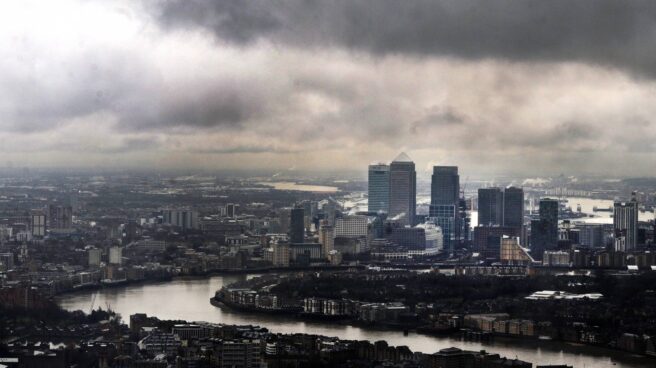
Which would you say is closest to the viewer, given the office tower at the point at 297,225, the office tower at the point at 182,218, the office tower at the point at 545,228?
the office tower at the point at 182,218

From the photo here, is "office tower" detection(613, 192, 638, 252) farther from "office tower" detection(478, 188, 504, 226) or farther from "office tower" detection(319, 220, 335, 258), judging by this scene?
"office tower" detection(319, 220, 335, 258)

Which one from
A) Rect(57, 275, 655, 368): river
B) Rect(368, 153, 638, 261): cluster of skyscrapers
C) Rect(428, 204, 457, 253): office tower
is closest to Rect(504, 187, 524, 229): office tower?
Rect(368, 153, 638, 261): cluster of skyscrapers

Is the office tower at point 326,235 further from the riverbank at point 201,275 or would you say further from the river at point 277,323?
the river at point 277,323

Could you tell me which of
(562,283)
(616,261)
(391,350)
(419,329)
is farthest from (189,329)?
(616,261)

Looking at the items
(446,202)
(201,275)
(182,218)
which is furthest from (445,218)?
(201,275)

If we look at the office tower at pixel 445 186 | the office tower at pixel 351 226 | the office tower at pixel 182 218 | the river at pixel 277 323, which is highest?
the office tower at pixel 445 186

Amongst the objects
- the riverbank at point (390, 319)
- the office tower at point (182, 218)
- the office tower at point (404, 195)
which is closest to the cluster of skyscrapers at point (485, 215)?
the office tower at point (404, 195)
